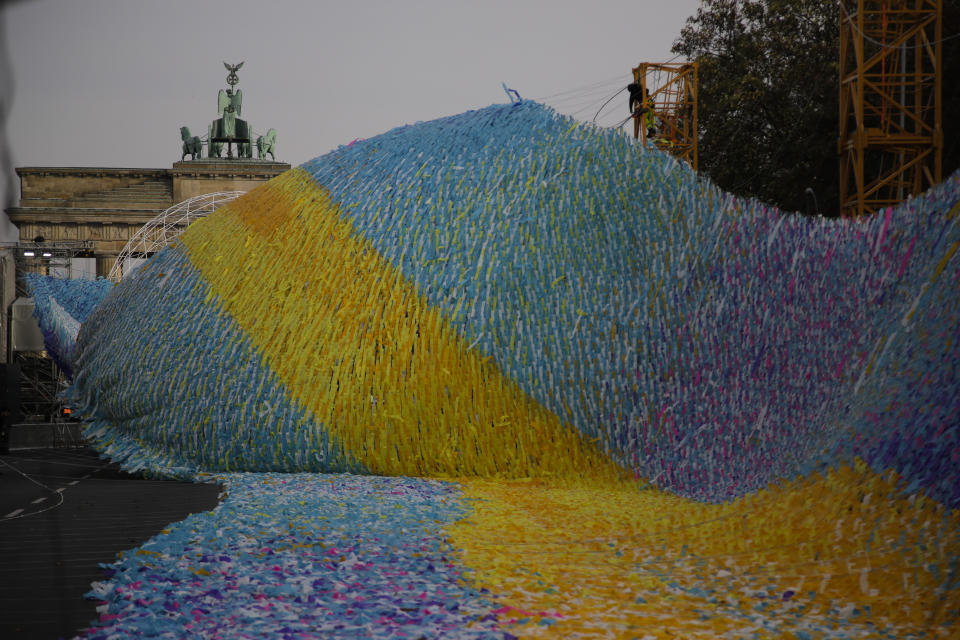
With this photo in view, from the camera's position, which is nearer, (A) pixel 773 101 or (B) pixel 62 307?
(B) pixel 62 307

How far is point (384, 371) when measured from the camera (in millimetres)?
4633

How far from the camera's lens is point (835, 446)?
9.76 ft

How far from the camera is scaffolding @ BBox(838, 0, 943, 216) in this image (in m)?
11.1

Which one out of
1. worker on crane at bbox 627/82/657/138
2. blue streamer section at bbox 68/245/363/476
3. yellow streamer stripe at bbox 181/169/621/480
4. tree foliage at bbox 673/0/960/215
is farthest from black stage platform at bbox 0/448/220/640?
tree foliage at bbox 673/0/960/215

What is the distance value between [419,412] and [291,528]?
1.37 m

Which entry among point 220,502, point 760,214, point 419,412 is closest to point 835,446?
point 760,214

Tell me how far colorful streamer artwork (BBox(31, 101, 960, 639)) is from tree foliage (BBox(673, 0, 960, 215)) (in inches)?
418

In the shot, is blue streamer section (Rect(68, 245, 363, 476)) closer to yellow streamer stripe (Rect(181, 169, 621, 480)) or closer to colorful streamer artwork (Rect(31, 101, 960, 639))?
colorful streamer artwork (Rect(31, 101, 960, 639))

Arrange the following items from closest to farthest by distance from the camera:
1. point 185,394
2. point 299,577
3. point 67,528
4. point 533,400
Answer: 1. point 299,577
2. point 67,528
3. point 533,400
4. point 185,394

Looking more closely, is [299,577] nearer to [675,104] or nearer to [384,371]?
[384,371]

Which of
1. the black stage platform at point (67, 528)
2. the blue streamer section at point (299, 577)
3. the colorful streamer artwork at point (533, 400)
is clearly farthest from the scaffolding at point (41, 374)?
the blue streamer section at point (299, 577)

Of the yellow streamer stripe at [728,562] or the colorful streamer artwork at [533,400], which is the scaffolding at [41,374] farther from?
the yellow streamer stripe at [728,562]

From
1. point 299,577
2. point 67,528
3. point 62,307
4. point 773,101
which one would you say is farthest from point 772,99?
point 299,577

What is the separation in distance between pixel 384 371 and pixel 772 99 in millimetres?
13215
